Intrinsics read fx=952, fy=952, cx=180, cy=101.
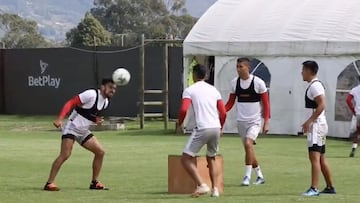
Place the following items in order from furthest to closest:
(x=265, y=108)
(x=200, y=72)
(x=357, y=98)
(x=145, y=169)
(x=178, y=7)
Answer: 1. (x=178, y=7)
2. (x=357, y=98)
3. (x=145, y=169)
4. (x=265, y=108)
5. (x=200, y=72)

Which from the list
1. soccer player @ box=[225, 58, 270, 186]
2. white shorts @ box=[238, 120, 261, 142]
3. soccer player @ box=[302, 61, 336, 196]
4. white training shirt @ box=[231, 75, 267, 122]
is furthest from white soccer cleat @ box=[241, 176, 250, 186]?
soccer player @ box=[302, 61, 336, 196]

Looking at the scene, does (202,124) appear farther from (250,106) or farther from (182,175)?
(250,106)

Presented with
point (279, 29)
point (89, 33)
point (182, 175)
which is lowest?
point (182, 175)

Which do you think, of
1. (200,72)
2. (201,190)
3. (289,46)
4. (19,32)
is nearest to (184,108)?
(200,72)

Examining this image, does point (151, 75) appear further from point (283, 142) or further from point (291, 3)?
point (283, 142)

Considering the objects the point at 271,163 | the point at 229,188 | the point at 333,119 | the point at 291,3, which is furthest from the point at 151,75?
the point at 229,188

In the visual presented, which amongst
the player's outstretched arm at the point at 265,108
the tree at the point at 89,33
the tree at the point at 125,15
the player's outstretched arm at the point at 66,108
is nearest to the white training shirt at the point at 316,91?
the player's outstretched arm at the point at 265,108

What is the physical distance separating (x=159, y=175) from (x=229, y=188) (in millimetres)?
2522

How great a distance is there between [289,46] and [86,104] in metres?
15.2

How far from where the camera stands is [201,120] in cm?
1311

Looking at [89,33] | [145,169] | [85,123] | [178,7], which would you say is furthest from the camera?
[178,7]

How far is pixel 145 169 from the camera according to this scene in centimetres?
1808

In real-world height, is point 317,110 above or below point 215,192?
above

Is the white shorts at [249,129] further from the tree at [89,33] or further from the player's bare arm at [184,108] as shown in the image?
the tree at [89,33]
